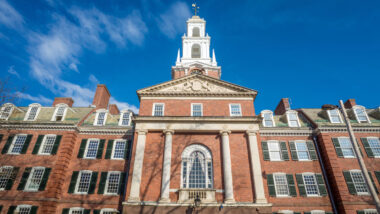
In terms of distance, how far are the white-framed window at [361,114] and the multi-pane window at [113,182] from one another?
28.7m

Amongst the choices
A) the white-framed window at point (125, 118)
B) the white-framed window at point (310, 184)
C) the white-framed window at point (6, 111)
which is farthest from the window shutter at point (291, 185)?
the white-framed window at point (6, 111)

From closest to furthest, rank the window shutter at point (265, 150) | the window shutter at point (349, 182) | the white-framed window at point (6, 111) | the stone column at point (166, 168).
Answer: the stone column at point (166, 168), the window shutter at point (349, 182), the window shutter at point (265, 150), the white-framed window at point (6, 111)

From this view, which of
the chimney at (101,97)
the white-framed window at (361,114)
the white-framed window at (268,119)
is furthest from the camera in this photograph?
the chimney at (101,97)

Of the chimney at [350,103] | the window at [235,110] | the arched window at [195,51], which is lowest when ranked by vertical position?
the window at [235,110]

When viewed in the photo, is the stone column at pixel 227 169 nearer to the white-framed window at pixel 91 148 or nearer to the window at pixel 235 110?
the window at pixel 235 110

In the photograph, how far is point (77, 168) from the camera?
78.4ft

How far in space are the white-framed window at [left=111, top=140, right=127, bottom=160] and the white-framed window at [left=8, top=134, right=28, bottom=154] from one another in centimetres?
1036

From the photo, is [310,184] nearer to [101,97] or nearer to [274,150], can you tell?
[274,150]

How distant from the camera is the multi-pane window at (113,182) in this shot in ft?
74.3

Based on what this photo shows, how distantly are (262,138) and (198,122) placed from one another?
8291 millimetres

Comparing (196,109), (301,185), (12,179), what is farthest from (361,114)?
(12,179)

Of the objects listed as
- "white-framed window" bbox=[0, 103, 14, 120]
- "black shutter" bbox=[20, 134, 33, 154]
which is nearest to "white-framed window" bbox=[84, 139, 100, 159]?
"black shutter" bbox=[20, 134, 33, 154]

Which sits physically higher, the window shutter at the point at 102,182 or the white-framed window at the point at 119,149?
the white-framed window at the point at 119,149

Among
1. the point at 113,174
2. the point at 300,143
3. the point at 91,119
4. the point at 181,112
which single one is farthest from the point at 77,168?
the point at 300,143
